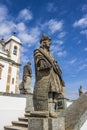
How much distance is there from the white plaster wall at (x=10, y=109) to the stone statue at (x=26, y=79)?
2004 mm

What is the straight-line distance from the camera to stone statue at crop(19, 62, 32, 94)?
9784 millimetres

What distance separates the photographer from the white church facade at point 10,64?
31575 millimetres

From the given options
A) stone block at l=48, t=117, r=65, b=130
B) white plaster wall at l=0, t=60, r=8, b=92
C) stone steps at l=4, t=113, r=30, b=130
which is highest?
white plaster wall at l=0, t=60, r=8, b=92

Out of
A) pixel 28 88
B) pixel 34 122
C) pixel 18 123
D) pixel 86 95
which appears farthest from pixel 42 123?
pixel 28 88

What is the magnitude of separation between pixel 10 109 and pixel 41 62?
11.2ft

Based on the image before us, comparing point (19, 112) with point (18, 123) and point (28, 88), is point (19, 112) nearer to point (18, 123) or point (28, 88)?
point (18, 123)

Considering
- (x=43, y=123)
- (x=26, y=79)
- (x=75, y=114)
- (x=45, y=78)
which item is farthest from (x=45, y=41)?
(x=26, y=79)

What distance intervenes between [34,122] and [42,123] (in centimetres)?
23

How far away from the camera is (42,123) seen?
4.02 m

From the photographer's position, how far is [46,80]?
14.8 ft

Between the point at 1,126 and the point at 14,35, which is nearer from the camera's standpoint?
the point at 1,126

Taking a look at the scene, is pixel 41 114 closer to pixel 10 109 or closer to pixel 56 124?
pixel 56 124

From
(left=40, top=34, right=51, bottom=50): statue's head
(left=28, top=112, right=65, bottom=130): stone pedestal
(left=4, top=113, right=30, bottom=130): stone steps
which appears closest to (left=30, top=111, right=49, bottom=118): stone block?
(left=28, top=112, right=65, bottom=130): stone pedestal

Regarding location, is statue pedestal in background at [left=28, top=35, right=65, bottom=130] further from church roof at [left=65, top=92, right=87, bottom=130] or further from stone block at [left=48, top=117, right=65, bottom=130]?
church roof at [left=65, top=92, right=87, bottom=130]
